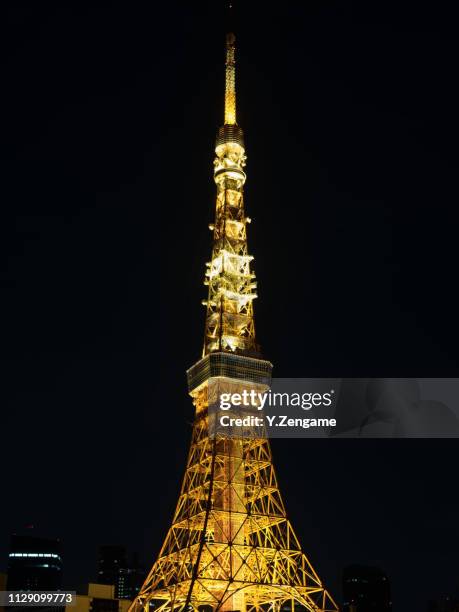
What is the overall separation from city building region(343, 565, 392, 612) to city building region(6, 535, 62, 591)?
2057 inches

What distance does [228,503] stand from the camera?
62.4 metres

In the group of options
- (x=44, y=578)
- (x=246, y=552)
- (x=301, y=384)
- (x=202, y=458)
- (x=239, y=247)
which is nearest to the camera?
(x=301, y=384)

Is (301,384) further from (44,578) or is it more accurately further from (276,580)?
(44,578)

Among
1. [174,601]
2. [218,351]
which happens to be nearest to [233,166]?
[218,351]

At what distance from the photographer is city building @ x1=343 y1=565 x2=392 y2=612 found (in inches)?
5443

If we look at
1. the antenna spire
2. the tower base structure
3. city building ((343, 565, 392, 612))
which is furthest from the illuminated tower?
city building ((343, 565, 392, 612))

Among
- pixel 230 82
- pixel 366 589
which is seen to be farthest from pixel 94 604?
pixel 366 589

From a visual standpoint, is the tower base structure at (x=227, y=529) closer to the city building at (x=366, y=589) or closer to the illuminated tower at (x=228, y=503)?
the illuminated tower at (x=228, y=503)

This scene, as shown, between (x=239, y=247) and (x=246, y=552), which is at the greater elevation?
(x=239, y=247)

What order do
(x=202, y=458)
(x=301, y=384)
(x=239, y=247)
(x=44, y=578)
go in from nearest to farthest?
(x=301, y=384)
(x=202, y=458)
(x=239, y=247)
(x=44, y=578)

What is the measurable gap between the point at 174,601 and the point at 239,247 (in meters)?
32.8

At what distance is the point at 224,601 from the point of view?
55031mm

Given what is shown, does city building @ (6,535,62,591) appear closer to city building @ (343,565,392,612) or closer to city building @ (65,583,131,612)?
city building @ (343,565,392,612)
